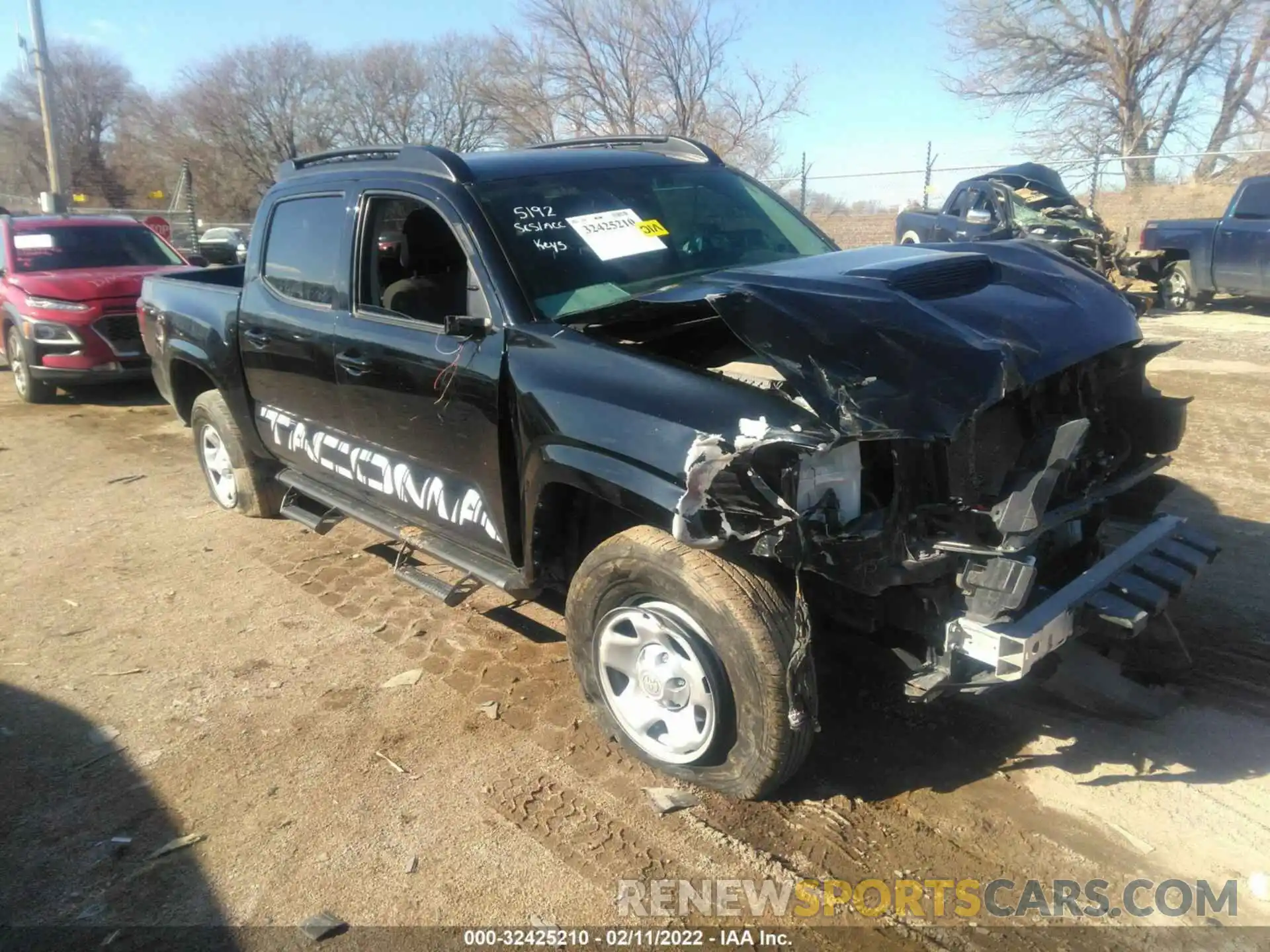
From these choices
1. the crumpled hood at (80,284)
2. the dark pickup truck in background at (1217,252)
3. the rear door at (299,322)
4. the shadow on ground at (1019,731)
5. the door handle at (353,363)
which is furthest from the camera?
the dark pickup truck in background at (1217,252)

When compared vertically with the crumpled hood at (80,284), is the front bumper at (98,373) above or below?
below

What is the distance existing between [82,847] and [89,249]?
30.1 ft

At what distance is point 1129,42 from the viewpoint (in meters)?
26.7

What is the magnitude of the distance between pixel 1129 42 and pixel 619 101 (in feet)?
55.3

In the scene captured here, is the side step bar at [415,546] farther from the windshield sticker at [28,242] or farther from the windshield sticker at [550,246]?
the windshield sticker at [28,242]

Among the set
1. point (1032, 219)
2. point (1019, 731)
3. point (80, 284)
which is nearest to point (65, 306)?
point (80, 284)

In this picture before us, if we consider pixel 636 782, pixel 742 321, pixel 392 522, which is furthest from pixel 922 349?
pixel 392 522

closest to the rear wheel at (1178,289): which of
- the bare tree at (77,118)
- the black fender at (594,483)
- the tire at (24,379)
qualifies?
the black fender at (594,483)

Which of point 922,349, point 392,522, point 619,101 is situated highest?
point 619,101

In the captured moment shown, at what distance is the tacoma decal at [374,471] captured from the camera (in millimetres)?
3648

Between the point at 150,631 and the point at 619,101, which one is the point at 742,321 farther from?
the point at 619,101

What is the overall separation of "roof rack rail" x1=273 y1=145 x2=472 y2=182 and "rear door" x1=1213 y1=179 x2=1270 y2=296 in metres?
12.1

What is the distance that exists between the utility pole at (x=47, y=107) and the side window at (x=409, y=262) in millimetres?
17754

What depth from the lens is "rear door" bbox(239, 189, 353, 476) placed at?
4207 mm
